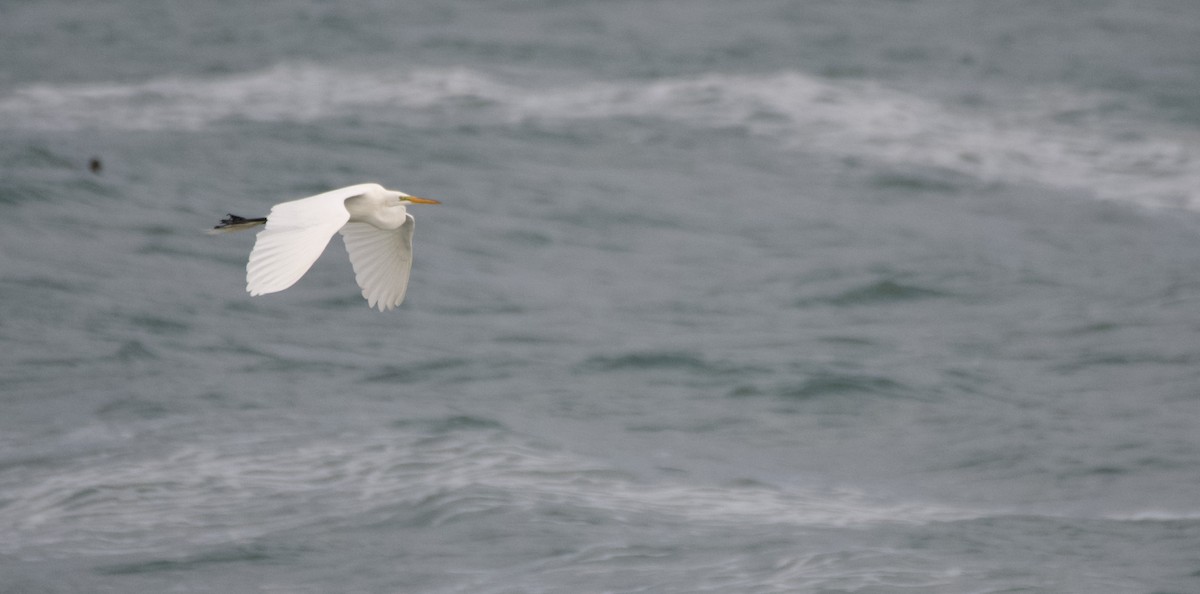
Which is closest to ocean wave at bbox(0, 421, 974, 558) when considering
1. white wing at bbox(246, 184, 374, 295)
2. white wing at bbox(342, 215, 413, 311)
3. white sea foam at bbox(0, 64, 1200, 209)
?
white wing at bbox(342, 215, 413, 311)

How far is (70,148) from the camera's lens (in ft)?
42.0

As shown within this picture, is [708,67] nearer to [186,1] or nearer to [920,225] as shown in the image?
[920,225]

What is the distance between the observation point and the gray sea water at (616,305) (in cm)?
705

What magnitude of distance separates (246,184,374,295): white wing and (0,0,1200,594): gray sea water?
1.87 m

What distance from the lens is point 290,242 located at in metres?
5.10

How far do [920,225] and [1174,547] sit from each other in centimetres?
527

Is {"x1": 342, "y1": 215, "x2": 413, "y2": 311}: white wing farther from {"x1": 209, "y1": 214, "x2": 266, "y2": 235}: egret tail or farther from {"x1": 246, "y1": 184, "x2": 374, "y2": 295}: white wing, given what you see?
{"x1": 246, "y1": 184, "x2": 374, "y2": 295}: white wing

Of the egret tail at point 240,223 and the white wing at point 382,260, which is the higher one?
the egret tail at point 240,223

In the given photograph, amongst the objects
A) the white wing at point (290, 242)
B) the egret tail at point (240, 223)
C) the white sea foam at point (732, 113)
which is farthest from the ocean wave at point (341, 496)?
the white sea foam at point (732, 113)

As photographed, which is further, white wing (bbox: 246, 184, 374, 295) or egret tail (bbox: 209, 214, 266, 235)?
egret tail (bbox: 209, 214, 266, 235)

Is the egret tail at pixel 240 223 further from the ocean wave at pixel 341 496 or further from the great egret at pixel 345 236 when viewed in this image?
the ocean wave at pixel 341 496

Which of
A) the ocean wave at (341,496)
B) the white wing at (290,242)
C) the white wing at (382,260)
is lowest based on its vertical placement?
the ocean wave at (341,496)

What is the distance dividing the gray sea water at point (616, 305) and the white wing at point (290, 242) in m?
1.87

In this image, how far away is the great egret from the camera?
16.2ft
